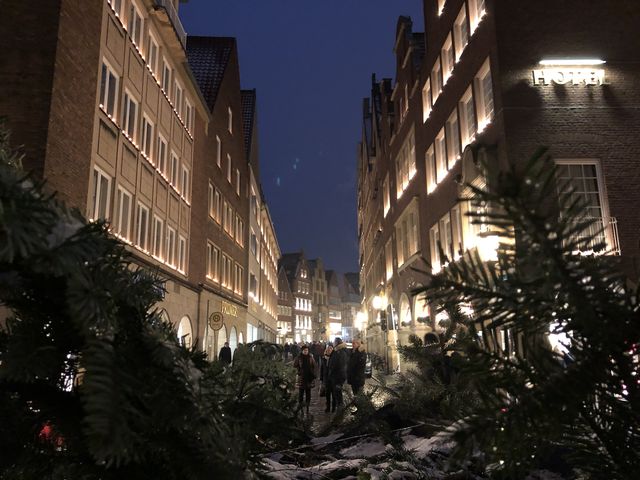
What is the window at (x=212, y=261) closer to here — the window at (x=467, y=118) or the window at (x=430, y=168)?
the window at (x=430, y=168)

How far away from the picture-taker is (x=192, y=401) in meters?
0.94

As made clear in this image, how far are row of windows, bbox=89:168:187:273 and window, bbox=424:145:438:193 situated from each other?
36.2 feet

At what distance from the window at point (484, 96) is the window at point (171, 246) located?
12722 mm

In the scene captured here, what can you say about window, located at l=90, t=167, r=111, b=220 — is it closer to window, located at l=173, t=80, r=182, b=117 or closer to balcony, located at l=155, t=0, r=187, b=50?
window, located at l=173, t=80, r=182, b=117

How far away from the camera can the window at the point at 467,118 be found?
16.9 metres

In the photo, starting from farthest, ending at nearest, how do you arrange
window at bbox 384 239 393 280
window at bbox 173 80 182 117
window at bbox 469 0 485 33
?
window at bbox 384 239 393 280 < window at bbox 173 80 182 117 < window at bbox 469 0 485 33

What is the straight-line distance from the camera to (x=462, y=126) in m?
17.7

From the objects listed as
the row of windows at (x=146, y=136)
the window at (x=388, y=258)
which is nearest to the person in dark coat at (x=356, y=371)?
the row of windows at (x=146, y=136)

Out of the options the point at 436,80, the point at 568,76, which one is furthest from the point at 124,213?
the point at 568,76

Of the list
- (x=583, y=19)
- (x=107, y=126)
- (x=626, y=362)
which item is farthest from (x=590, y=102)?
(x=626, y=362)

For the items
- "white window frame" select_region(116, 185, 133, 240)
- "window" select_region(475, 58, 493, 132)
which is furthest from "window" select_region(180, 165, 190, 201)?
"window" select_region(475, 58, 493, 132)

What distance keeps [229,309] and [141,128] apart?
1612 cm

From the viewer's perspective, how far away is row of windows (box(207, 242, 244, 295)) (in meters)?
28.9

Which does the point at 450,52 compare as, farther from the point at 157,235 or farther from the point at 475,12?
the point at 157,235
